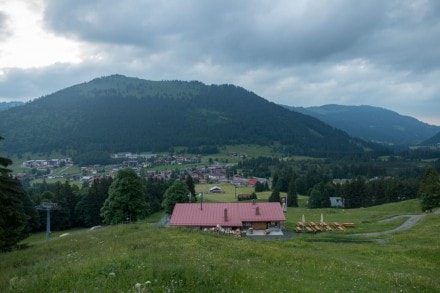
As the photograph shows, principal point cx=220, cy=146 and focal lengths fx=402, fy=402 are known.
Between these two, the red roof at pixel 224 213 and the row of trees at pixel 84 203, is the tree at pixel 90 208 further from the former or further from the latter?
the red roof at pixel 224 213

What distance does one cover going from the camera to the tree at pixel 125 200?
59.6 m

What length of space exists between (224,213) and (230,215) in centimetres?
113

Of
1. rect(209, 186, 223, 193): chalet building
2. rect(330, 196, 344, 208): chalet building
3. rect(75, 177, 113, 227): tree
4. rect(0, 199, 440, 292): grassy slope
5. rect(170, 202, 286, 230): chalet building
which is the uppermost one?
rect(0, 199, 440, 292): grassy slope

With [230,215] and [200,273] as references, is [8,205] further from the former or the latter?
[230,215]

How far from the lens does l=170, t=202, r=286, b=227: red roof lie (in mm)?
56219

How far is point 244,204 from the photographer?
6003 cm

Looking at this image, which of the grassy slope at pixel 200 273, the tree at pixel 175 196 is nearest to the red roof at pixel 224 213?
the tree at pixel 175 196

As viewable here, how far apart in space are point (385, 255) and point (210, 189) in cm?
13329

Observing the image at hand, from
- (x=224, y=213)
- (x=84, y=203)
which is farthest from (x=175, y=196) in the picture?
(x=84, y=203)

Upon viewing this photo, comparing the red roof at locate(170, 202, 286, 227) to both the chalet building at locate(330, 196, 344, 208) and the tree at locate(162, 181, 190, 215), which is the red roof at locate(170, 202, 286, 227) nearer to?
the tree at locate(162, 181, 190, 215)

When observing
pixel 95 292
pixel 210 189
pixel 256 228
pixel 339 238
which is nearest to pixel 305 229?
A: pixel 256 228

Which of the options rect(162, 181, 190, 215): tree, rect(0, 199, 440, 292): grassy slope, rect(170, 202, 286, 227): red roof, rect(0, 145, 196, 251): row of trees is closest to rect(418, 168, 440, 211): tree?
rect(170, 202, 286, 227): red roof

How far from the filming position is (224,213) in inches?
2270

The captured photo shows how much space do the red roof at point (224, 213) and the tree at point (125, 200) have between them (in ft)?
21.0
